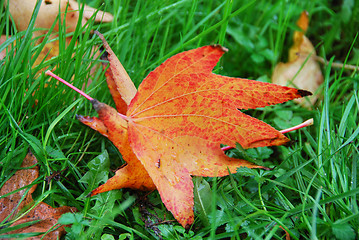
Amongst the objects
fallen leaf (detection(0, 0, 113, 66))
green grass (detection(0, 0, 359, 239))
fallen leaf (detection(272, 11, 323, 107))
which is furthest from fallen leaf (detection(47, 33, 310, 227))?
fallen leaf (detection(272, 11, 323, 107))

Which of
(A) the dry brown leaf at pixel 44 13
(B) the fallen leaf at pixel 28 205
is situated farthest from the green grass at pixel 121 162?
(A) the dry brown leaf at pixel 44 13

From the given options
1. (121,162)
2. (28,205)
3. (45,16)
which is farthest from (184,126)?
(45,16)

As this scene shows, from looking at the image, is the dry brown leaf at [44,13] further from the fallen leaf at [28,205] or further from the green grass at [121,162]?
the fallen leaf at [28,205]

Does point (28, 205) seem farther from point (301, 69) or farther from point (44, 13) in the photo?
point (301, 69)

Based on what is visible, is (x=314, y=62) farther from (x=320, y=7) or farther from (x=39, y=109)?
(x=39, y=109)

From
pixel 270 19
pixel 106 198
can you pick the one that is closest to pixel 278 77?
pixel 270 19

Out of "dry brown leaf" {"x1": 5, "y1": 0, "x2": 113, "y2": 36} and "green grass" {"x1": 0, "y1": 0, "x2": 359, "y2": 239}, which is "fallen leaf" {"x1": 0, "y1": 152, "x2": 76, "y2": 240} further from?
"dry brown leaf" {"x1": 5, "y1": 0, "x2": 113, "y2": 36}
